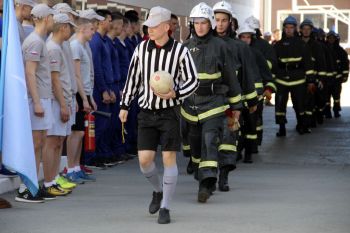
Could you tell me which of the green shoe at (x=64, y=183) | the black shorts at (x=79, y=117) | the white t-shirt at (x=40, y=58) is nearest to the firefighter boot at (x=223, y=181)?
the green shoe at (x=64, y=183)

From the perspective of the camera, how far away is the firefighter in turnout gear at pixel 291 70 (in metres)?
19.8

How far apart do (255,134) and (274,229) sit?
6551 millimetres

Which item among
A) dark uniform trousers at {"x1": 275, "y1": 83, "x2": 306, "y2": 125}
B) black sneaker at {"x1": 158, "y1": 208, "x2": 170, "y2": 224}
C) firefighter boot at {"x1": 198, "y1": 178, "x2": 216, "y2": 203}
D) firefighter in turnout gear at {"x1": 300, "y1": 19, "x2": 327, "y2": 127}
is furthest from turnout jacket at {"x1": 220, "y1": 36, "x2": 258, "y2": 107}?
firefighter in turnout gear at {"x1": 300, "y1": 19, "x2": 327, "y2": 127}

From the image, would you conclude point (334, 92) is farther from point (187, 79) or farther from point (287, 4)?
point (287, 4)

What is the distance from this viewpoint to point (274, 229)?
902 cm

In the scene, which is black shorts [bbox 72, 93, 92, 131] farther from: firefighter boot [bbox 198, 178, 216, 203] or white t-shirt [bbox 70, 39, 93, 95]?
firefighter boot [bbox 198, 178, 216, 203]

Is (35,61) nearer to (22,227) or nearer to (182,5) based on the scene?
(22,227)

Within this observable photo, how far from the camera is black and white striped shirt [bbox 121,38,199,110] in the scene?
9.59 meters

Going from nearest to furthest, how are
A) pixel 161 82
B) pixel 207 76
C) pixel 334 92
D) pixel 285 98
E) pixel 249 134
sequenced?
pixel 161 82, pixel 207 76, pixel 249 134, pixel 285 98, pixel 334 92

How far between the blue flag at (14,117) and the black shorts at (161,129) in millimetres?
1083

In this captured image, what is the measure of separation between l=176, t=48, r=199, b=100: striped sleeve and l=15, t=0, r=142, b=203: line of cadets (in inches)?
64.0

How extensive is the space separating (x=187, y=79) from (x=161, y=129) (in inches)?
19.5

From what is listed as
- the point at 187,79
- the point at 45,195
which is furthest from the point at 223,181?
the point at 187,79

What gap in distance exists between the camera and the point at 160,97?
950 cm
